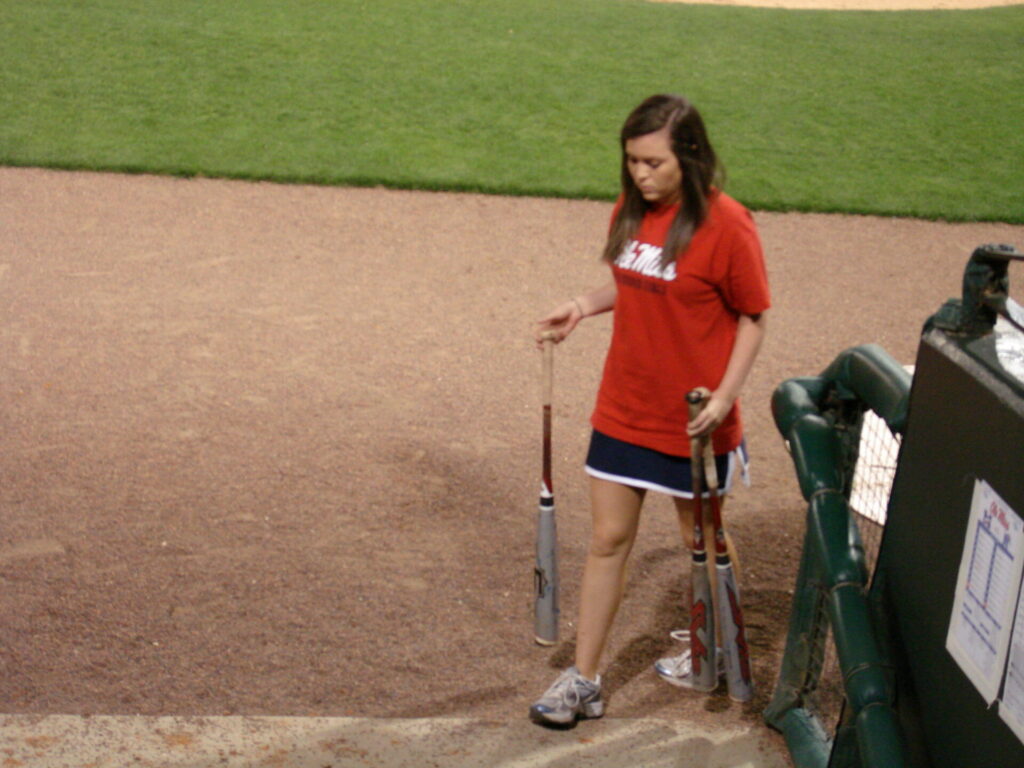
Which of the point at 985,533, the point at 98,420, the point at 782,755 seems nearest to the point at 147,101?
the point at 98,420

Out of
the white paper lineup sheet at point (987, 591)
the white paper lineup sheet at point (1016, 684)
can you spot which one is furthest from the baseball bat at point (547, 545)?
the white paper lineup sheet at point (1016, 684)

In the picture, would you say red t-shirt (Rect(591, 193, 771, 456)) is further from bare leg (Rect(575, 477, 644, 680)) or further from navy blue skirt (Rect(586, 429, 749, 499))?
bare leg (Rect(575, 477, 644, 680))

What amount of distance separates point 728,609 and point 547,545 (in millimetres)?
596

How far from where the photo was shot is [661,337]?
348 centimetres

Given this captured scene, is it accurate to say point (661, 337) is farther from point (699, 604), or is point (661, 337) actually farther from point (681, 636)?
point (681, 636)

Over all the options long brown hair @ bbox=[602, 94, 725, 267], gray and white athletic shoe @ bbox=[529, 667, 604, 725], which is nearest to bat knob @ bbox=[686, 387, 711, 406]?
long brown hair @ bbox=[602, 94, 725, 267]

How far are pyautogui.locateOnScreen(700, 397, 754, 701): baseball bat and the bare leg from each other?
0.24 m

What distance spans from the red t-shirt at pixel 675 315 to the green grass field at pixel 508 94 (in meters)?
6.95

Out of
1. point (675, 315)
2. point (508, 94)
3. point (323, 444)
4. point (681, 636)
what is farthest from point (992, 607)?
point (508, 94)

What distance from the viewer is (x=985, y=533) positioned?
194 cm

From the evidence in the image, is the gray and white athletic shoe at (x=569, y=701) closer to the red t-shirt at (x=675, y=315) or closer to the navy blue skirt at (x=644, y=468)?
the navy blue skirt at (x=644, y=468)

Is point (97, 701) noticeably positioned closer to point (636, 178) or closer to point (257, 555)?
point (257, 555)

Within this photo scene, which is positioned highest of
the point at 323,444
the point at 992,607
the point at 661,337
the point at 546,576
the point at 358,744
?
the point at 992,607

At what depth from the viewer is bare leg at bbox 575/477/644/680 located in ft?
11.8
